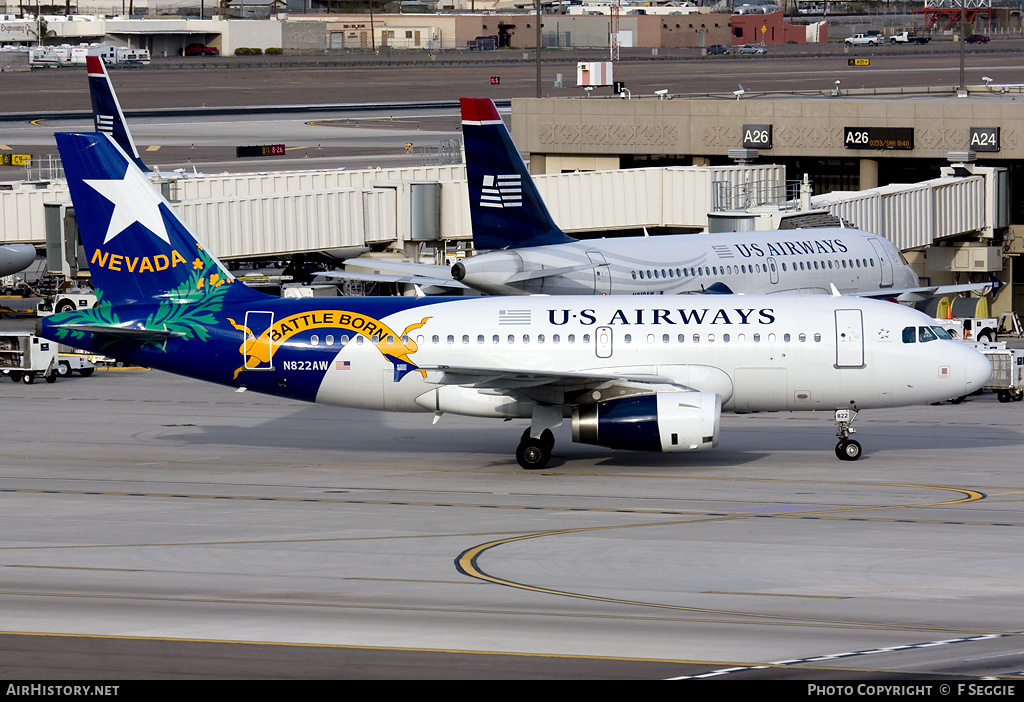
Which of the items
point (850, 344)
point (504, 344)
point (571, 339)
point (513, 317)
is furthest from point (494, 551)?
point (850, 344)

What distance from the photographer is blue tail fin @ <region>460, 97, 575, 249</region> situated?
5269cm

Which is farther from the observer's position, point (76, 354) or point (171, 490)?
point (76, 354)

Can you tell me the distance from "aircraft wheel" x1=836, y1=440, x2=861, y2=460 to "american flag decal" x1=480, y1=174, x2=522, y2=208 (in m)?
18.1

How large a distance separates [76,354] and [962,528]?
37014mm

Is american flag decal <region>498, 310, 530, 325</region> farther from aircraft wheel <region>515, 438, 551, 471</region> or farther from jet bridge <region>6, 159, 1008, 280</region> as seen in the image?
jet bridge <region>6, 159, 1008, 280</region>

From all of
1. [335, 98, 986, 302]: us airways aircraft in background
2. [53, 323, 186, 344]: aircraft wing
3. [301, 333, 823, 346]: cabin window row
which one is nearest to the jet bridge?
[335, 98, 986, 302]: us airways aircraft in background

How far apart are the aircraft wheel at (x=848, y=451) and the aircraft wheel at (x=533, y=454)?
25.0 feet

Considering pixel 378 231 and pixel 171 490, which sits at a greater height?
pixel 378 231

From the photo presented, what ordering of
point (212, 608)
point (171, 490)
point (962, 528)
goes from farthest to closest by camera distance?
1. point (171, 490)
2. point (962, 528)
3. point (212, 608)

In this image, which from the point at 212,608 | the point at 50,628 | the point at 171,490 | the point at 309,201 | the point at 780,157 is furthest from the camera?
the point at 780,157

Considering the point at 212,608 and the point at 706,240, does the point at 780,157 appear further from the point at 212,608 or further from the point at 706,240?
the point at 212,608

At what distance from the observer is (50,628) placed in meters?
22.5

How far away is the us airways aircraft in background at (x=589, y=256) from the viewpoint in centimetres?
5219
